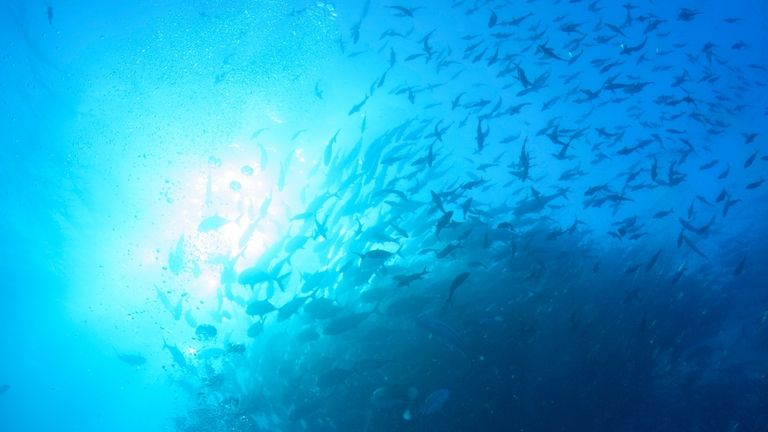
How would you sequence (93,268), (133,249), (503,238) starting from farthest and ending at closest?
(93,268), (133,249), (503,238)

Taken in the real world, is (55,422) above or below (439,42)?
below

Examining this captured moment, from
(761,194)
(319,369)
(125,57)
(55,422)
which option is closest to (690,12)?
(319,369)

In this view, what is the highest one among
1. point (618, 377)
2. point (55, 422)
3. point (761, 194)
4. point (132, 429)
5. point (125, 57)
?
point (125, 57)

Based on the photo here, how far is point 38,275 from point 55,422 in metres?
74.6

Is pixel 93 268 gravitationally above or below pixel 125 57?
below

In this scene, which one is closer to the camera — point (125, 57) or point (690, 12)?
point (690, 12)

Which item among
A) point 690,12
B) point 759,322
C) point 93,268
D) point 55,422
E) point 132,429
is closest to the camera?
point 690,12

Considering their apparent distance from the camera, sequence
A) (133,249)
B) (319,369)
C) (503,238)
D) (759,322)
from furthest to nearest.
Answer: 1. (133,249)
2. (759,322)
3. (319,369)
4. (503,238)

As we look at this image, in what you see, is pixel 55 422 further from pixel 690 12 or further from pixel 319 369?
pixel 690 12

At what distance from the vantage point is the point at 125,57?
46.4 feet

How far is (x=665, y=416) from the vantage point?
41.4 ft

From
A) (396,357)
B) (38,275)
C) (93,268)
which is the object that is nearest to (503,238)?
(396,357)

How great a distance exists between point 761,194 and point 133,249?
35997 millimetres

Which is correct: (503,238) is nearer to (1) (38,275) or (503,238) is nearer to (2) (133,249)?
(2) (133,249)
